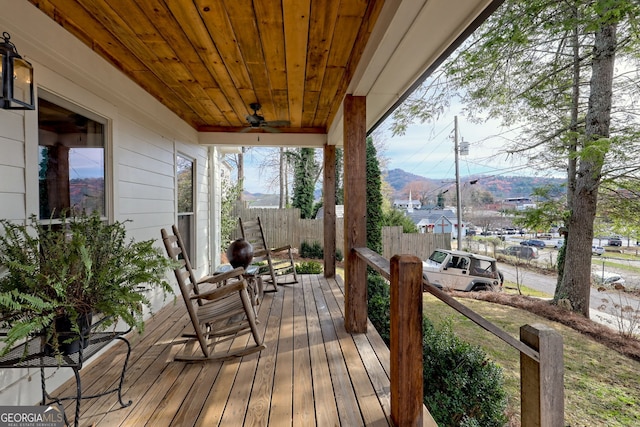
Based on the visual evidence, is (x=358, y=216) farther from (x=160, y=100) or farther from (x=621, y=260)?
(x=621, y=260)

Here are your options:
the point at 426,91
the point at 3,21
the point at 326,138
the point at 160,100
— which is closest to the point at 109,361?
the point at 3,21

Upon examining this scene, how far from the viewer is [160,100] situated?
3.43 m

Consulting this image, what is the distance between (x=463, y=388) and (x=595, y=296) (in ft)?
14.5

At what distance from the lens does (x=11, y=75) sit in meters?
1.36

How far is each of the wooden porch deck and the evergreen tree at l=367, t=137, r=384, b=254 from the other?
350 centimetres

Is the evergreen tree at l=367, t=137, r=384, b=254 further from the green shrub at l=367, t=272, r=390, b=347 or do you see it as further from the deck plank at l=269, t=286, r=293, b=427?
the deck plank at l=269, t=286, r=293, b=427

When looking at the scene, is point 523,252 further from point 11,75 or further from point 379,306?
point 11,75

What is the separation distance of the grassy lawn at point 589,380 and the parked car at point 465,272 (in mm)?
1061

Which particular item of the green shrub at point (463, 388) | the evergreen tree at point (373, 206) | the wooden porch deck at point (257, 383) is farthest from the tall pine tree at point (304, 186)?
the green shrub at point (463, 388)

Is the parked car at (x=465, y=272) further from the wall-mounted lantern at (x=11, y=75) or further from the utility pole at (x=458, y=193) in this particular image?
the wall-mounted lantern at (x=11, y=75)

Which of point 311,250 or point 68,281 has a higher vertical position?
point 68,281

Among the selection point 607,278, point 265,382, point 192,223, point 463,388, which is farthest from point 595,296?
point 192,223

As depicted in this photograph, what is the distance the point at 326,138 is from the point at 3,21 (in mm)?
3753

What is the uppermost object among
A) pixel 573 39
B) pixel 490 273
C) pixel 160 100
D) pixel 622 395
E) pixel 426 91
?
pixel 573 39
